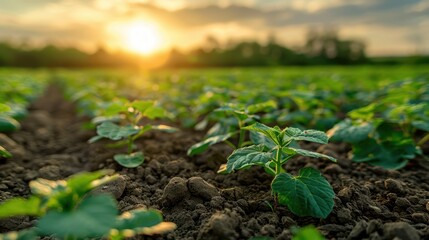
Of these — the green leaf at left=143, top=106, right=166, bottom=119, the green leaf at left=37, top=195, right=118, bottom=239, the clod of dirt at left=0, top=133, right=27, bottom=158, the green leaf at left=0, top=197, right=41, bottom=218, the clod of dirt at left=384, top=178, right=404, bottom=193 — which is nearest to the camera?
the green leaf at left=37, top=195, right=118, bottom=239

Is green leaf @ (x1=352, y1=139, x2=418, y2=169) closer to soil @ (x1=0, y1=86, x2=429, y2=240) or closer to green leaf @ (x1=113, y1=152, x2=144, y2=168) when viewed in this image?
soil @ (x1=0, y1=86, x2=429, y2=240)

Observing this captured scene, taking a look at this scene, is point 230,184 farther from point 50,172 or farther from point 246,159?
point 50,172

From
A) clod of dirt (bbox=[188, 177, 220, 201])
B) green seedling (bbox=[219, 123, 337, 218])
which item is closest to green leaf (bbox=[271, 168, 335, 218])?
green seedling (bbox=[219, 123, 337, 218])

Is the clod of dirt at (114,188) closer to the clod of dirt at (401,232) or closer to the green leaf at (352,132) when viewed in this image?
the clod of dirt at (401,232)

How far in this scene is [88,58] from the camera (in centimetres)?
6103

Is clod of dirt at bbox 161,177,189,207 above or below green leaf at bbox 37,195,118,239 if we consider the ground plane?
below

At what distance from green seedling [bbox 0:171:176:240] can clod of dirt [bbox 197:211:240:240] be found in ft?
1.07

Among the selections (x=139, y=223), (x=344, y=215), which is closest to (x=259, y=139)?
(x=344, y=215)


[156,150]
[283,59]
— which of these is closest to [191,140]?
[156,150]

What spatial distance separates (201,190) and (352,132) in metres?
1.52

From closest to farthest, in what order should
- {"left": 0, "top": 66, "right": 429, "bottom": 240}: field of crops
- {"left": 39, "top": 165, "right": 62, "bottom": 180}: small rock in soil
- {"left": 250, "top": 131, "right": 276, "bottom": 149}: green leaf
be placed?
1. {"left": 0, "top": 66, "right": 429, "bottom": 240}: field of crops
2. {"left": 250, "top": 131, "right": 276, "bottom": 149}: green leaf
3. {"left": 39, "top": 165, "right": 62, "bottom": 180}: small rock in soil

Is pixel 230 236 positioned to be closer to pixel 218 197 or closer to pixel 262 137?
pixel 218 197

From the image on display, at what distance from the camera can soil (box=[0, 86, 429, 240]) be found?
1.92 meters

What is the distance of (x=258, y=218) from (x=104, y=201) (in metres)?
0.92
